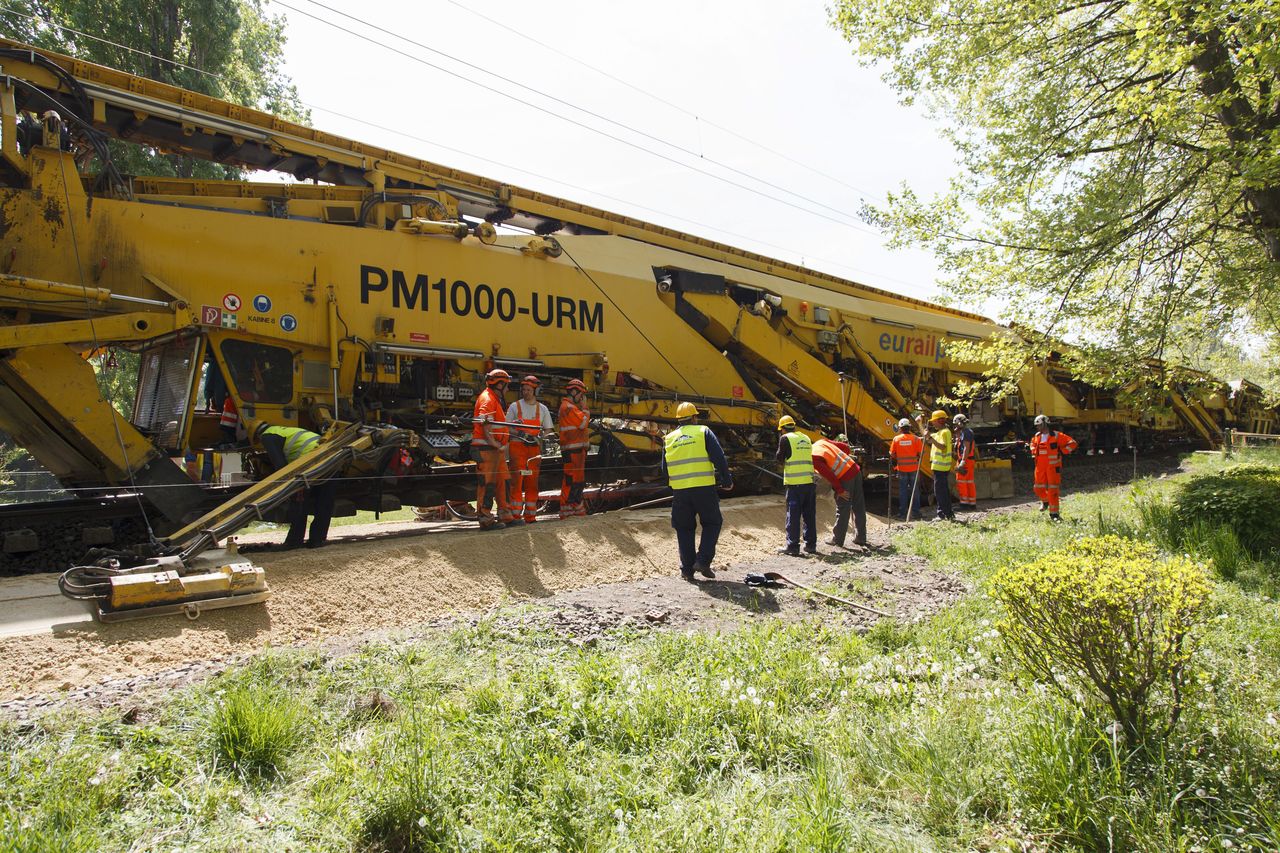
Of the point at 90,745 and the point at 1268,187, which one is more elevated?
the point at 1268,187

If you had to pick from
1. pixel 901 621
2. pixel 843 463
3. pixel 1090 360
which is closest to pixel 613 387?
pixel 843 463

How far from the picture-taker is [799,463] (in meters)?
7.98

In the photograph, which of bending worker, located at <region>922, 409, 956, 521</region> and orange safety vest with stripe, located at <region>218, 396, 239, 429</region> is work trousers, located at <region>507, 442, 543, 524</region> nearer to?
orange safety vest with stripe, located at <region>218, 396, 239, 429</region>

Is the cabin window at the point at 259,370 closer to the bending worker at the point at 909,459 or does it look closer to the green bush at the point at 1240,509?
the bending worker at the point at 909,459

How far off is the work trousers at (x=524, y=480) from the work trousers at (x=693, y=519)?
182cm

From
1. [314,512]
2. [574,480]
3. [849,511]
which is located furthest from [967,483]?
[314,512]

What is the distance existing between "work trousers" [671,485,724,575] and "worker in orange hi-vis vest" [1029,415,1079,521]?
623 centimetres

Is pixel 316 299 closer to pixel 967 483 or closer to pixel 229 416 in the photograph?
pixel 229 416

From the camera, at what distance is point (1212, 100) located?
718cm

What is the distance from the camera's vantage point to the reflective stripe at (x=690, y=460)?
681cm

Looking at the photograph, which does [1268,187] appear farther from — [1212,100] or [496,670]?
[496,670]

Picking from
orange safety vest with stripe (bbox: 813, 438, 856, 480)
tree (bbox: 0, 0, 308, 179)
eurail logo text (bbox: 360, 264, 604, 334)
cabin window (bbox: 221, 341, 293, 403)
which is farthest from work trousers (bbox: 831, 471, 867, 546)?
tree (bbox: 0, 0, 308, 179)

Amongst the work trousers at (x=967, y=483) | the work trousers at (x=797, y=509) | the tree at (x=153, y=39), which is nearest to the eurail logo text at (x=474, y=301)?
the work trousers at (x=797, y=509)

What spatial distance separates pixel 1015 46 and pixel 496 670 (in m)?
9.10
